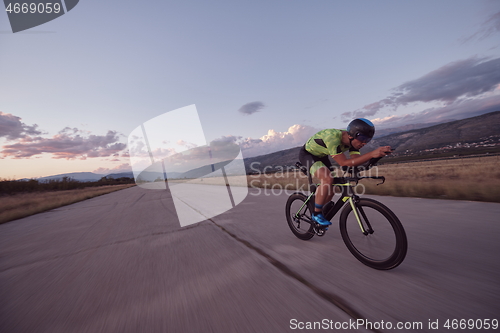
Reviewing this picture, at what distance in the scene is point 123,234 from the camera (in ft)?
19.5

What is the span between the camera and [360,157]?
9.43 feet

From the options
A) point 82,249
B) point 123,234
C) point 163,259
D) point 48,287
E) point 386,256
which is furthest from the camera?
point 123,234

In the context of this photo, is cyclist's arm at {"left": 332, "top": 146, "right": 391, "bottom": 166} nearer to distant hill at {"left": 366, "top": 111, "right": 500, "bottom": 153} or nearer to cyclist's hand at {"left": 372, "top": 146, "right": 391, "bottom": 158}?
cyclist's hand at {"left": 372, "top": 146, "right": 391, "bottom": 158}

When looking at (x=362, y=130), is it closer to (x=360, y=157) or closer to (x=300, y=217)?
(x=360, y=157)

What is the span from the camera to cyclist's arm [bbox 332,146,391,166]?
2615 millimetres

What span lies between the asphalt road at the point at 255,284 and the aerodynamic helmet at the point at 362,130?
1.61 metres

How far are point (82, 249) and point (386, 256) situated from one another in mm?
5673

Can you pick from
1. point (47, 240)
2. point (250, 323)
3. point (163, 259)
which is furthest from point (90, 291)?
point (47, 240)

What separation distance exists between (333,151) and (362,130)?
436 millimetres

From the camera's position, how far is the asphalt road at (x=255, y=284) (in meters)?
1.96

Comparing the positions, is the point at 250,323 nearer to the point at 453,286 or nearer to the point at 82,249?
the point at 453,286

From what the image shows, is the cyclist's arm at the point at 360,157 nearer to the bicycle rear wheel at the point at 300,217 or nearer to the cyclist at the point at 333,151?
the cyclist at the point at 333,151

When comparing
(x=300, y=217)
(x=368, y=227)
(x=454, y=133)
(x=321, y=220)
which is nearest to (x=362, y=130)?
(x=368, y=227)

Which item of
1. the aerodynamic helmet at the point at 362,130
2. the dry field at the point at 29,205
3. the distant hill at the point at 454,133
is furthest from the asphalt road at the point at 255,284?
the distant hill at the point at 454,133
